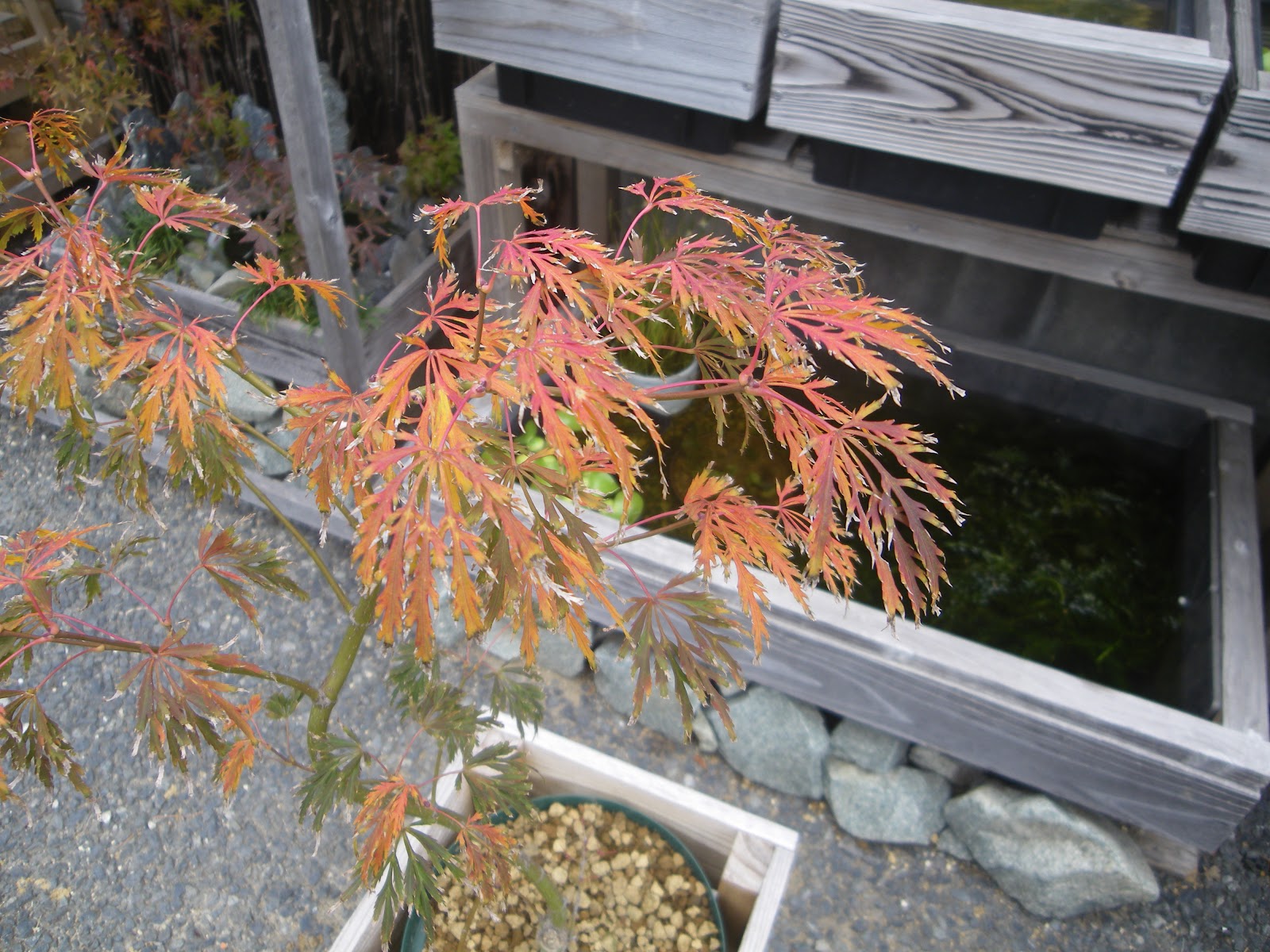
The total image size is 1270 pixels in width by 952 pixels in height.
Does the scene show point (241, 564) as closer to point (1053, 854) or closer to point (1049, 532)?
point (1053, 854)

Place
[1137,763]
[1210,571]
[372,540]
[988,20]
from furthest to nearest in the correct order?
[1210,571], [1137,763], [988,20], [372,540]

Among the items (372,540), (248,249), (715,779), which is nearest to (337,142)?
(248,249)

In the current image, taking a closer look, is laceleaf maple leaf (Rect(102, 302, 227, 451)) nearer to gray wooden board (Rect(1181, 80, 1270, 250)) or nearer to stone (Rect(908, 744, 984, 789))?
gray wooden board (Rect(1181, 80, 1270, 250))

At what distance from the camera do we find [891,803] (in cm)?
168

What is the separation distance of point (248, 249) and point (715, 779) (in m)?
1.82

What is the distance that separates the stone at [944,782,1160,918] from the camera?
1548 mm

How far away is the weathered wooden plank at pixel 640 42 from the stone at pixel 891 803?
1.25m

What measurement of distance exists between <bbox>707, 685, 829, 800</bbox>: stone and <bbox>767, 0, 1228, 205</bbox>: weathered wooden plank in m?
1.04

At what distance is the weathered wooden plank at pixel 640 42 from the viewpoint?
1312 mm

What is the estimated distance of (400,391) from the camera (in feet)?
2.16

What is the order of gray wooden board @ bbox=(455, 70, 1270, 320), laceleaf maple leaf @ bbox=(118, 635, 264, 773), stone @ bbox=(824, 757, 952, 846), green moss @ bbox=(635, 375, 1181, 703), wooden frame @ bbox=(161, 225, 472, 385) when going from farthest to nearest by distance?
wooden frame @ bbox=(161, 225, 472, 385), green moss @ bbox=(635, 375, 1181, 703), stone @ bbox=(824, 757, 952, 846), gray wooden board @ bbox=(455, 70, 1270, 320), laceleaf maple leaf @ bbox=(118, 635, 264, 773)

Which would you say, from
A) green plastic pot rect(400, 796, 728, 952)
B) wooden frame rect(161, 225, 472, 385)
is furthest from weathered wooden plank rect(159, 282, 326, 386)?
green plastic pot rect(400, 796, 728, 952)

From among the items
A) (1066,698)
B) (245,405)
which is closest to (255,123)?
(245,405)

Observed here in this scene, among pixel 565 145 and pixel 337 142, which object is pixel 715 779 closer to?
pixel 565 145
